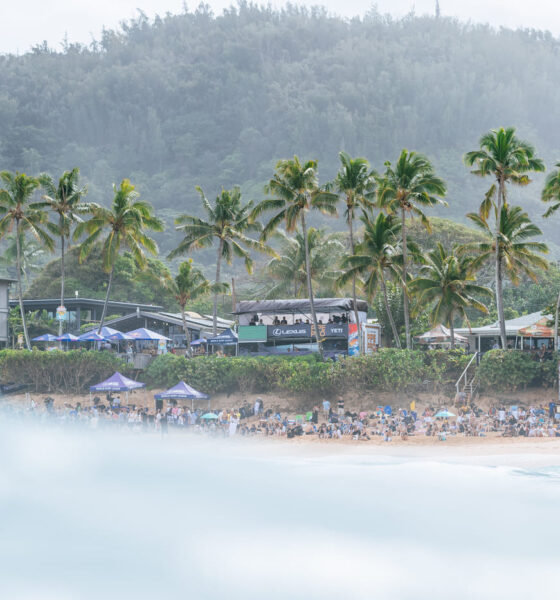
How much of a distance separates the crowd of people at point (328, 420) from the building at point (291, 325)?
476 centimetres

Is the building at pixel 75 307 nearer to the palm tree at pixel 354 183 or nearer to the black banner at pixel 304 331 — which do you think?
the black banner at pixel 304 331

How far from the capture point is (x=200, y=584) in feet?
58.2

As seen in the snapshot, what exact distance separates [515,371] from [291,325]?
1358 centimetres

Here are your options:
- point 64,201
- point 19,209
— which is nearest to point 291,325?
point 64,201

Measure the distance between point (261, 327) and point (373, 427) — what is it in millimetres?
11679

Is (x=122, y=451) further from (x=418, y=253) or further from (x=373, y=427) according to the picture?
(x=418, y=253)

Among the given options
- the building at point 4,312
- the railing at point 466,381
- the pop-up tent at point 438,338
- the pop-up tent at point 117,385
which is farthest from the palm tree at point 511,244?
the building at point 4,312

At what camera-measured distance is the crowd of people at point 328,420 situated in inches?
1356

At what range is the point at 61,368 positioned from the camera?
46.5 m

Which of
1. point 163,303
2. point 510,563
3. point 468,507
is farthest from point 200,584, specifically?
point 163,303

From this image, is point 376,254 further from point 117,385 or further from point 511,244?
point 117,385

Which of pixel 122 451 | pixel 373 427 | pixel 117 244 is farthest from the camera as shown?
pixel 117 244

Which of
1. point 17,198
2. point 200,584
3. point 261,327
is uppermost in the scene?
point 17,198

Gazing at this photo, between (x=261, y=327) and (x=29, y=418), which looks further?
(x=261, y=327)
